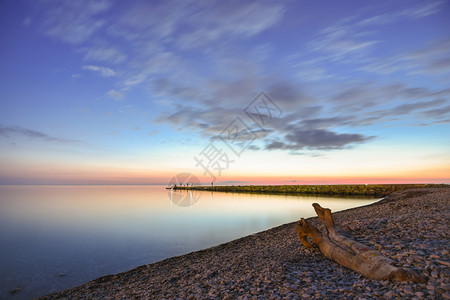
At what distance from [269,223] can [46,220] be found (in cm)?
2811

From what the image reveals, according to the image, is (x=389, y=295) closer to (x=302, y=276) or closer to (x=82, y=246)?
(x=302, y=276)

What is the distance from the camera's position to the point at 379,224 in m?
10.3

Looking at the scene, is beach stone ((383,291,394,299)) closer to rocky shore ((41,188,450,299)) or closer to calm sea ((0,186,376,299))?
rocky shore ((41,188,450,299))

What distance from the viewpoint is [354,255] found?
6.82m

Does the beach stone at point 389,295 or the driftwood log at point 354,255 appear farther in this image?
the driftwood log at point 354,255

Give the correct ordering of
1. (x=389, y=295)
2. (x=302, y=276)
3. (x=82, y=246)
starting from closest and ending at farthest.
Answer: (x=389, y=295) < (x=302, y=276) < (x=82, y=246)

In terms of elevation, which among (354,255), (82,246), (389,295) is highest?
(354,255)

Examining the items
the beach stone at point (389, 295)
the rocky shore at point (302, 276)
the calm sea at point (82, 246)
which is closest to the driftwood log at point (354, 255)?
the rocky shore at point (302, 276)

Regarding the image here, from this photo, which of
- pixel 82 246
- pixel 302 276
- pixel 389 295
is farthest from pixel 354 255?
pixel 82 246

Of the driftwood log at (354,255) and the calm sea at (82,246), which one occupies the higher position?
the driftwood log at (354,255)

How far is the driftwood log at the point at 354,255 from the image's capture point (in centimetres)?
552

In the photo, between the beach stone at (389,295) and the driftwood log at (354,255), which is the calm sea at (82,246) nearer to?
the driftwood log at (354,255)

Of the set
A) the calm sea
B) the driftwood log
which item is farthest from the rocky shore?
the calm sea

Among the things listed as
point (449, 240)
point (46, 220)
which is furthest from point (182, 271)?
point (46, 220)
